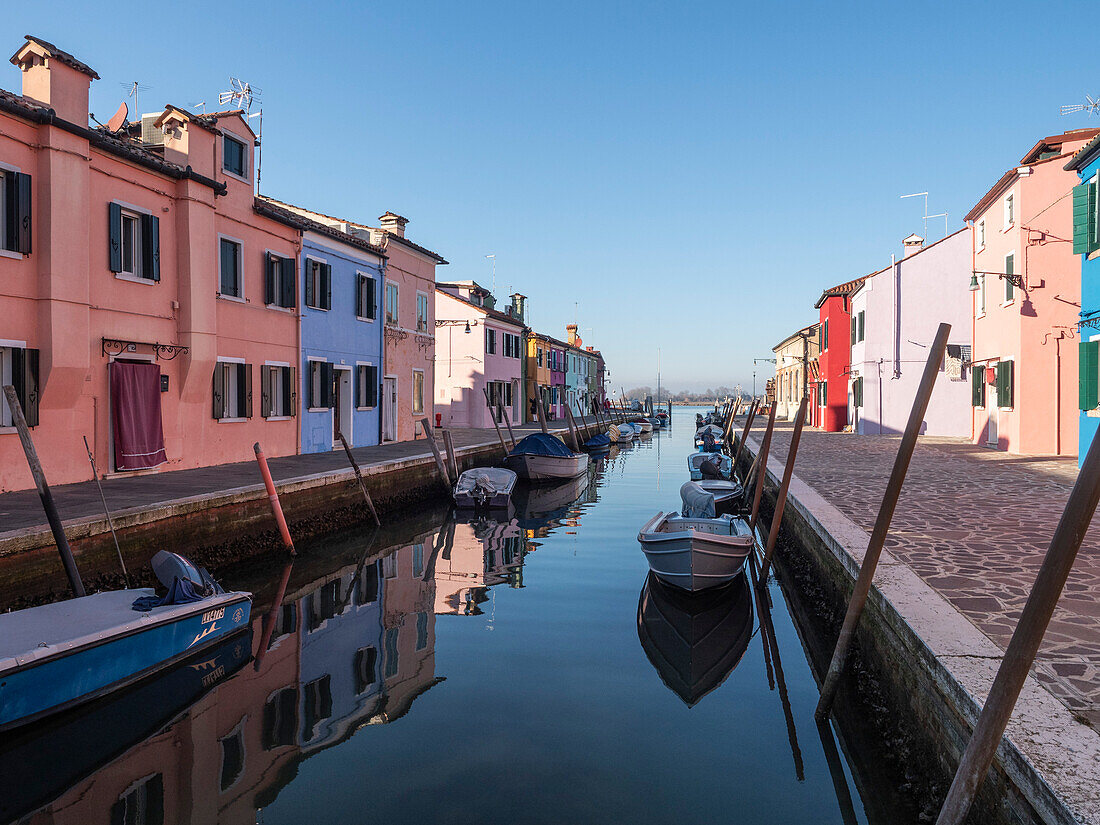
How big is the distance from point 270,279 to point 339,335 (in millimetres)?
3582

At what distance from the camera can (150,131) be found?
52.0 feet

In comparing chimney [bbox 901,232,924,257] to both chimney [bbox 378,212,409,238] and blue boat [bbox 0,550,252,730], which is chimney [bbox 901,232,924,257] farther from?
blue boat [bbox 0,550,252,730]

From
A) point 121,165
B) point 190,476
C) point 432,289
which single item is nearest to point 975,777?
point 190,476

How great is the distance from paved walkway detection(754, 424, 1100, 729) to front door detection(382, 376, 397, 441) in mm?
13017

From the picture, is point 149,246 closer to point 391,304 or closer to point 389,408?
point 391,304

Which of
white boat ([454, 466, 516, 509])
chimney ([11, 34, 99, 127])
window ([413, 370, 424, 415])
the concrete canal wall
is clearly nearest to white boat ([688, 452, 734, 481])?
white boat ([454, 466, 516, 509])

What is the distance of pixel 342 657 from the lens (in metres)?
8.12

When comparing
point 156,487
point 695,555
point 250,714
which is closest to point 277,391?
point 156,487

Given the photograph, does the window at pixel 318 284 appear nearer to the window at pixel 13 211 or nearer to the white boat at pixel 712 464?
the window at pixel 13 211

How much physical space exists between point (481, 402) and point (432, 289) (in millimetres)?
10238

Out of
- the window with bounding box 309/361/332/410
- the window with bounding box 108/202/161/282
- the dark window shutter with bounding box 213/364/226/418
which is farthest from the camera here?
the window with bounding box 309/361/332/410

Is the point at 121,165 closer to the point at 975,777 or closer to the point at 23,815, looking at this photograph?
the point at 23,815

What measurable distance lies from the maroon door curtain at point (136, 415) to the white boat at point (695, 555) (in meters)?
9.62

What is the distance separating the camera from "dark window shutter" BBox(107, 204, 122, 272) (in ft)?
44.3
